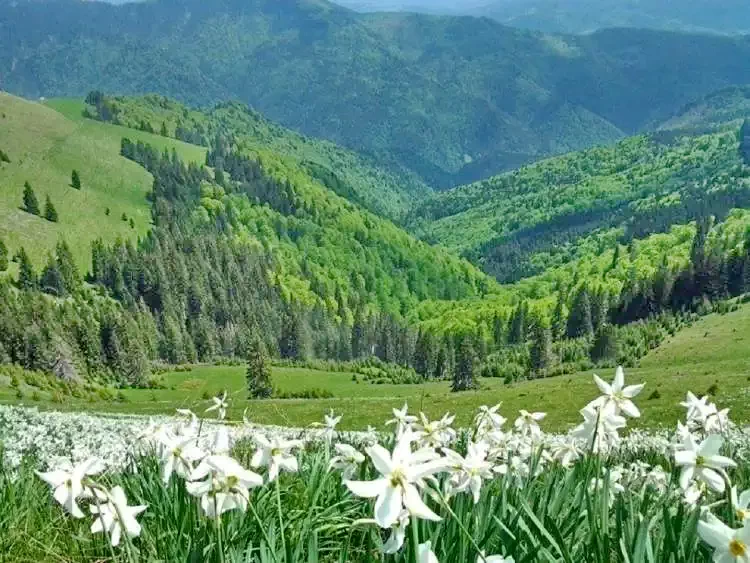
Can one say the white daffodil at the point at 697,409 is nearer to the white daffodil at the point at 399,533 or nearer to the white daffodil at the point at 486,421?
the white daffodil at the point at 486,421

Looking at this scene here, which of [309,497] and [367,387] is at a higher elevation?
[309,497]

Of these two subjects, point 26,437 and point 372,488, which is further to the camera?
point 26,437

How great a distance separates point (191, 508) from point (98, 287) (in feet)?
573

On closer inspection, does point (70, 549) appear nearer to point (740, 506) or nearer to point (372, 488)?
point (372, 488)

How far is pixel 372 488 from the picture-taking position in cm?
221

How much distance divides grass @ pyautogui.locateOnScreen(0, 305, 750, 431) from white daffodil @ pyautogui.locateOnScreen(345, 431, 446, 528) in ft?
48.0

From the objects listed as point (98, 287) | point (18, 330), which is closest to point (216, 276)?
point (98, 287)

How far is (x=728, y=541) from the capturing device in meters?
2.19

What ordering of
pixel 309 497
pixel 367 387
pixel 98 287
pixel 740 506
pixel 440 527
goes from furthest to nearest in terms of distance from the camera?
pixel 98 287 → pixel 367 387 → pixel 309 497 → pixel 440 527 → pixel 740 506

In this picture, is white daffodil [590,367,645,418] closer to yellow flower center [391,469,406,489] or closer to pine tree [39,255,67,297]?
yellow flower center [391,469,406,489]

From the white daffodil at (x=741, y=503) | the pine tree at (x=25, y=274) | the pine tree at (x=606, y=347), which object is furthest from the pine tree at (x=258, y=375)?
the white daffodil at (x=741, y=503)

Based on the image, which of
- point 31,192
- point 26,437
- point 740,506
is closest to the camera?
point 740,506

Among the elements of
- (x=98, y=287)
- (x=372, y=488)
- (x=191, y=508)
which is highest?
(x=372, y=488)

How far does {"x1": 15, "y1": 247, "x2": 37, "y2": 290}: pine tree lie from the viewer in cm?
14562
